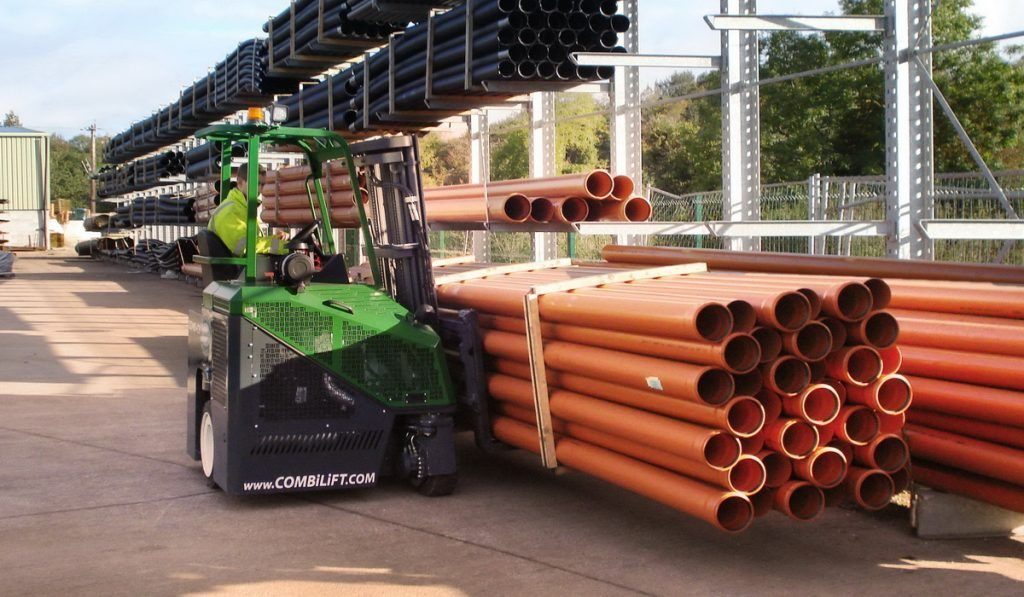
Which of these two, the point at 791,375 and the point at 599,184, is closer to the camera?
the point at 791,375

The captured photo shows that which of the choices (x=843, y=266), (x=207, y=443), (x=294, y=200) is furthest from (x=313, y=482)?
(x=294, y=200)

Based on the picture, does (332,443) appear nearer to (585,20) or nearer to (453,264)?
(453,264)

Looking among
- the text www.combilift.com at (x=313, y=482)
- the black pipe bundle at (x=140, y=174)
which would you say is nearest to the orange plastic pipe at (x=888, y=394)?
the text www.combilift.com at (x=313, y=482)

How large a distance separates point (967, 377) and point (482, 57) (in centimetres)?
625

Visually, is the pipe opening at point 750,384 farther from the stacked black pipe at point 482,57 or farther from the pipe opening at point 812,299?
the stacked black pipe at point 482,57

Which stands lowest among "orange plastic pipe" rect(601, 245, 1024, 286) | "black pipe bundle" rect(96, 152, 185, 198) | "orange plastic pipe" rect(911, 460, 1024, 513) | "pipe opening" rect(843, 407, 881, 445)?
"orange plastic pipe" rect(911, 460, 1024, 513)

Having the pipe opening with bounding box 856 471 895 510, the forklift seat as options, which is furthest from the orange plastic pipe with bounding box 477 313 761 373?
the forklift seat

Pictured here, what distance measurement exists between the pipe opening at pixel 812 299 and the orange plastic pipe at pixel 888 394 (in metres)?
0.50

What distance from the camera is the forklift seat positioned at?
8.52 metres

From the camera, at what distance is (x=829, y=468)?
5945 mm

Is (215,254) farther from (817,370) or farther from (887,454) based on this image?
(887,454)

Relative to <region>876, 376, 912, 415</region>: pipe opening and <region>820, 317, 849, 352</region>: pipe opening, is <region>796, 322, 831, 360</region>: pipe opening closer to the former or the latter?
<region>820, 317, 849, 352</region>: pipe opening

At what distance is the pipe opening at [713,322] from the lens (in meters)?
5.64

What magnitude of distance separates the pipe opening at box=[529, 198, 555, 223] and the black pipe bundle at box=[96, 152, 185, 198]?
82.5 feet
